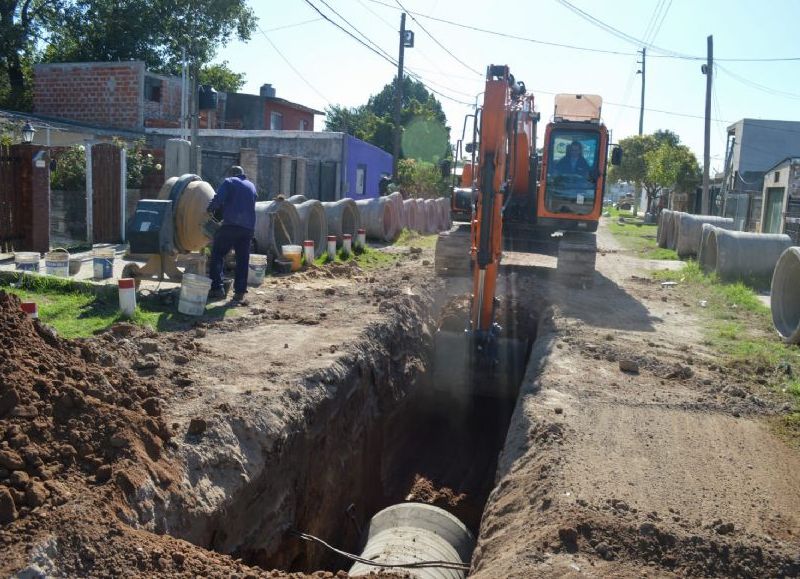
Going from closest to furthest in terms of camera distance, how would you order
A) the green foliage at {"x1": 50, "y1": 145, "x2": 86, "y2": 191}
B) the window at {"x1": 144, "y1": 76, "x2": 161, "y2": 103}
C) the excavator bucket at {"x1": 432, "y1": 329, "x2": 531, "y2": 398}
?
the excavator bucket at {"x1": 432, "y1": 329, "x2": 531, "y2": 398} → the green foliage at {"x1": 50, "y1": 145, "x2": 86, "y2": 191} → the window at {"x1": 144, "y1": 76, "x2": 161, "y2": 103}

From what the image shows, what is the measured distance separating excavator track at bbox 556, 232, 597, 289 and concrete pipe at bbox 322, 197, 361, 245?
5.33 meters

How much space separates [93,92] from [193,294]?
57.2 ft

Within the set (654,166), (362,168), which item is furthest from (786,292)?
(654,166)

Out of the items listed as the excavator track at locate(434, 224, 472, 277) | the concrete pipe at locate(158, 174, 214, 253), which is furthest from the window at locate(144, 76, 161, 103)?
the concrete pipe at locate(158, 174, 214, 253)

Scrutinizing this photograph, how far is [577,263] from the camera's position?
41.3 ft

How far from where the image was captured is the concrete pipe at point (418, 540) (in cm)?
545

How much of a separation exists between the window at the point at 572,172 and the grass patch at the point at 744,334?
8.44 ft

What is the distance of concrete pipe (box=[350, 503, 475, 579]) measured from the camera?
5453 millimetres

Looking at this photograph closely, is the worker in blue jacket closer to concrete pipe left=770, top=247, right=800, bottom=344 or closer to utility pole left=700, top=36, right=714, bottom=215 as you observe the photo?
concrete pipe left=770, top=247, right=800, bottom=344

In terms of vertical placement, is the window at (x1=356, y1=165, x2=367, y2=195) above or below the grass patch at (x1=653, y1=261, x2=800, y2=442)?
above

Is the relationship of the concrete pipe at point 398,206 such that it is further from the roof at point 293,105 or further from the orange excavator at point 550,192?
the roof at point 293,105

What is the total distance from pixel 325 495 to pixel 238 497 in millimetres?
1875

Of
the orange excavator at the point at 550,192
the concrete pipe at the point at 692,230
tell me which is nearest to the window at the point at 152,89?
the orange excavator at the point at 550,192

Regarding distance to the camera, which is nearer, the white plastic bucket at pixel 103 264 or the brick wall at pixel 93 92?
the white plastic bucket at pixel 103 264
